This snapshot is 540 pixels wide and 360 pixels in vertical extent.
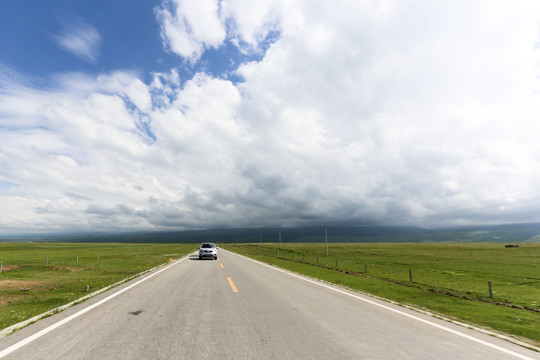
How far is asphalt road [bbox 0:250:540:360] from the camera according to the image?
4512mm

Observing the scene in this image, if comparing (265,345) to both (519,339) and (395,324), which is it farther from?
(519,339)

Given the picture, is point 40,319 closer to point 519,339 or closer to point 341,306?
point 341,306

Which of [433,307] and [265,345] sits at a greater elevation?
[265,345]

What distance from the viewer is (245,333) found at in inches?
215

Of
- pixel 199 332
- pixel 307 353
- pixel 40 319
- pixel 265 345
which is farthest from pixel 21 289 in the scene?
pixel 307 353

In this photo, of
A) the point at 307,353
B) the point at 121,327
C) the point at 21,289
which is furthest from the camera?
the point at 21,289

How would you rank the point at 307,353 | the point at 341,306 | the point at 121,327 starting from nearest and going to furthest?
1. the point at 307,353
2. the point at 121,327
3. the point at 341,306

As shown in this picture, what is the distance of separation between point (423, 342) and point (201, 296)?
6.86 m

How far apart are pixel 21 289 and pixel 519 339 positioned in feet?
58.4

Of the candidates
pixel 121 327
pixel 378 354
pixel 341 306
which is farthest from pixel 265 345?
pixel 341 306

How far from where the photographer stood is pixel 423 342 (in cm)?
527

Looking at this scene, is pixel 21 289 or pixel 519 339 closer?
pixel 519 339

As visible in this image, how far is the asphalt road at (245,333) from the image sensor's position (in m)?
4.51

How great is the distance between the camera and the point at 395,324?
6.51m
